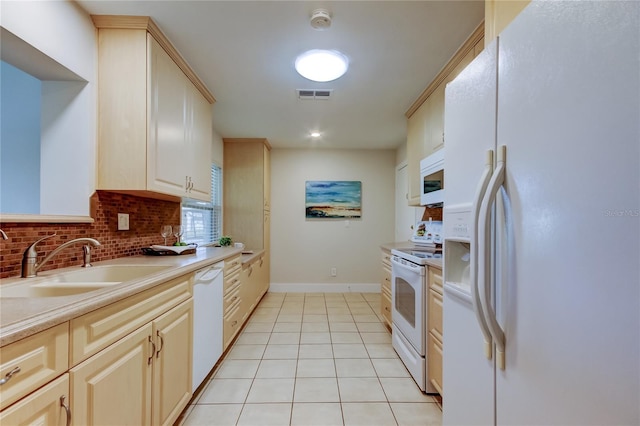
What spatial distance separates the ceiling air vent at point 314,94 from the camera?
247 cm

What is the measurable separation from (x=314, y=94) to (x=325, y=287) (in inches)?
119

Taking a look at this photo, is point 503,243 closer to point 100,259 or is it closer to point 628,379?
point 628,379

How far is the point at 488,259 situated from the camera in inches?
32.9

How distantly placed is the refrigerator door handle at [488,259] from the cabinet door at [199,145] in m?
2.07

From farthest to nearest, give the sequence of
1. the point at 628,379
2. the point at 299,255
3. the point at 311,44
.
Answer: the point at 299,255, the point at 311,44, the point at 628,379

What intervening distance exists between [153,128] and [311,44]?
1.16 m

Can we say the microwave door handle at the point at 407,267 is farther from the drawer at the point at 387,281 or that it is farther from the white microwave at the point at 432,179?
the white microwave at the point at 432,179

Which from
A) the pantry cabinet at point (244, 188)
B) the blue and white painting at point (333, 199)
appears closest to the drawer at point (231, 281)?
the pantry cabinet at point (244, 188)

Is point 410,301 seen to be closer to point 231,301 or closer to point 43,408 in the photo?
point 231,301

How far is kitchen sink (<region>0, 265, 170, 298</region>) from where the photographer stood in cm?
113

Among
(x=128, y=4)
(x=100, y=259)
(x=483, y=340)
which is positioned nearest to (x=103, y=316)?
(x=100, y=259)

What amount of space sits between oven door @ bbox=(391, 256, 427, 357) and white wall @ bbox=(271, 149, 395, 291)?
6.64 feet

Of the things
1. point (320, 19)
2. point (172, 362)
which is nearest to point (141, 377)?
point (172, 362)

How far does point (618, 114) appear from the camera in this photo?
53 cm
